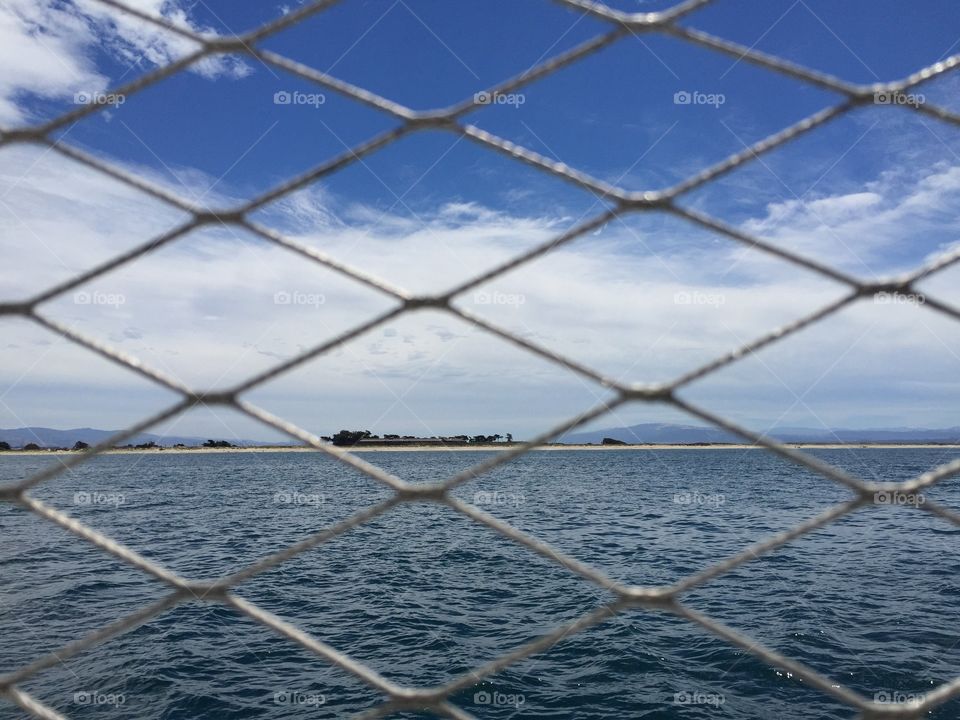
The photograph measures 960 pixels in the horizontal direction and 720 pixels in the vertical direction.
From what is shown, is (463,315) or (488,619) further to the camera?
(488,619)

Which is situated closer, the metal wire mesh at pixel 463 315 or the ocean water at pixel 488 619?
the metal wire mesh at pixel 463 315

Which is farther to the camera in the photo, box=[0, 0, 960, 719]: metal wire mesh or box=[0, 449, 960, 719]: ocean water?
box=[0, 449, 960, 719]: ocean water

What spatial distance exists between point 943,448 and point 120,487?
6658 inches

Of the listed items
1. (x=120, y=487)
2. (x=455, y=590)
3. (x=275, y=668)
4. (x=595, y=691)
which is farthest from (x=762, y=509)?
(x=120, y=487)

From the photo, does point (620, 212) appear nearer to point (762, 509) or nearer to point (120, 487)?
point (762, 509)

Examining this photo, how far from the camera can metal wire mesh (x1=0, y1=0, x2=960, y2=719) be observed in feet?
5.07

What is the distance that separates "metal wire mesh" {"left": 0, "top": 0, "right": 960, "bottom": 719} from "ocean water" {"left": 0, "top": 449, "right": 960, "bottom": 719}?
7802mm

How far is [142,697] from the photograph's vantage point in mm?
9141

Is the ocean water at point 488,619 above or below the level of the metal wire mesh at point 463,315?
below

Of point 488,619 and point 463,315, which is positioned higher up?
point 463,315

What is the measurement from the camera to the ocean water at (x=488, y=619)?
8938 mm

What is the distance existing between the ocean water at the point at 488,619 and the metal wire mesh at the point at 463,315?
7.80m

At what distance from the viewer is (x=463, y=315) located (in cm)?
169

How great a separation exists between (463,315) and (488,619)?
12.1 m
